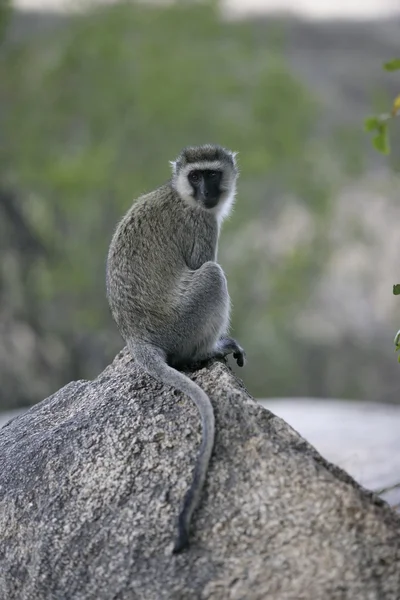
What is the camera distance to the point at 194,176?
558 centimetres

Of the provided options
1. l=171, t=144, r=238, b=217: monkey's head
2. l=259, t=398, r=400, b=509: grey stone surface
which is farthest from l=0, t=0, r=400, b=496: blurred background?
l=171, t=144, r=238, b=217: monkey's head

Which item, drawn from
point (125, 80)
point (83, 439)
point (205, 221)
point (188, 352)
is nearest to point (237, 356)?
point (188, 352)

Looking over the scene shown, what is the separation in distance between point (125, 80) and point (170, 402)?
17.4 m

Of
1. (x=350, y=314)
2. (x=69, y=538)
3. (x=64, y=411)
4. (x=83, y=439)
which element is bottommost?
(x=69, y=538)

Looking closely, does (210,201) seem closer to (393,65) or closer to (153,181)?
(393,65)

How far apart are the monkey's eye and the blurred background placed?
45.9ft

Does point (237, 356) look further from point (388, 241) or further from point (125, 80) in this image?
point (388, 241)

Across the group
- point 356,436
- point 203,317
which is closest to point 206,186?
point 203,317

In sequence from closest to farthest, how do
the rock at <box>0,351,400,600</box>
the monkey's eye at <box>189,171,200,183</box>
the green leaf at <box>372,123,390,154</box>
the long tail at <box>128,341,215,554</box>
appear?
1. the rock at <box>0,351,400,600</box>
2. the long tail at <box>128,341,215,554</box>
3. the green leaf at <box>372,123,390,154</box>
4. the monkey's eye at <box>189,171,200,183</box>

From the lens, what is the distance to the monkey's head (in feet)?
17.9

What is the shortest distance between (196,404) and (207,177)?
6.68 ft

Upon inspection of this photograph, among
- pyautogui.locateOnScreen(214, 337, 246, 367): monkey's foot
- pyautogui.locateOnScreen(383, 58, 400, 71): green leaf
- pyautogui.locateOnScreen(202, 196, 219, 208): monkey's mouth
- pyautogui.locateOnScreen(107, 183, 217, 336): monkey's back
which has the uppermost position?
pyautogui.locateOnScreen(202, 196, 219, 208): monkey's mouth

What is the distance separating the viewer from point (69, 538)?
3850 mm

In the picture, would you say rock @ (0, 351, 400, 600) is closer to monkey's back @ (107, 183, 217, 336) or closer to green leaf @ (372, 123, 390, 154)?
monkey's back @ (107, 183, 217, 336)
